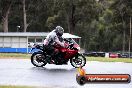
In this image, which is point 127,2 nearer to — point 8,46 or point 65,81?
point 8,46

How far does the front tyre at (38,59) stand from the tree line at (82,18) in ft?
195

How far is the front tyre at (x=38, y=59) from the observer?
17.8 meters

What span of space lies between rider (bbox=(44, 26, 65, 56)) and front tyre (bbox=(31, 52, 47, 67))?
460mm

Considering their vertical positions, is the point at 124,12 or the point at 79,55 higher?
the point at 124,12

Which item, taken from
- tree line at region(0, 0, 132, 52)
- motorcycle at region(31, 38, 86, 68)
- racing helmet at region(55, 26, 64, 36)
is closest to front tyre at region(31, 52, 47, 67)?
motorcycle at region(31, 38, 86, 68)

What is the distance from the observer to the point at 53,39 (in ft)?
57.2

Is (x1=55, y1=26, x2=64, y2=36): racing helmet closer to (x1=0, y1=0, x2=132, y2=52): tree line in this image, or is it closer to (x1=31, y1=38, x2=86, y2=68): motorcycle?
(x1=31, y1=38, x2=86, y2=68): motorcycle

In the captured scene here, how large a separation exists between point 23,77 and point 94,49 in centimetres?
7584

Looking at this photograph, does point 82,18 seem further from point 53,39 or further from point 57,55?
point 53,39

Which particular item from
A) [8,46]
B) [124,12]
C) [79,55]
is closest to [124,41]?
[124,12]

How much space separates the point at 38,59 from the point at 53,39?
1.12 meters

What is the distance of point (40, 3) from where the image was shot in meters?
81.4

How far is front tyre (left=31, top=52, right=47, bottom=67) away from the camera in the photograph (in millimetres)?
17812

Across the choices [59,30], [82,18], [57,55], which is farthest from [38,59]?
[82,18]
